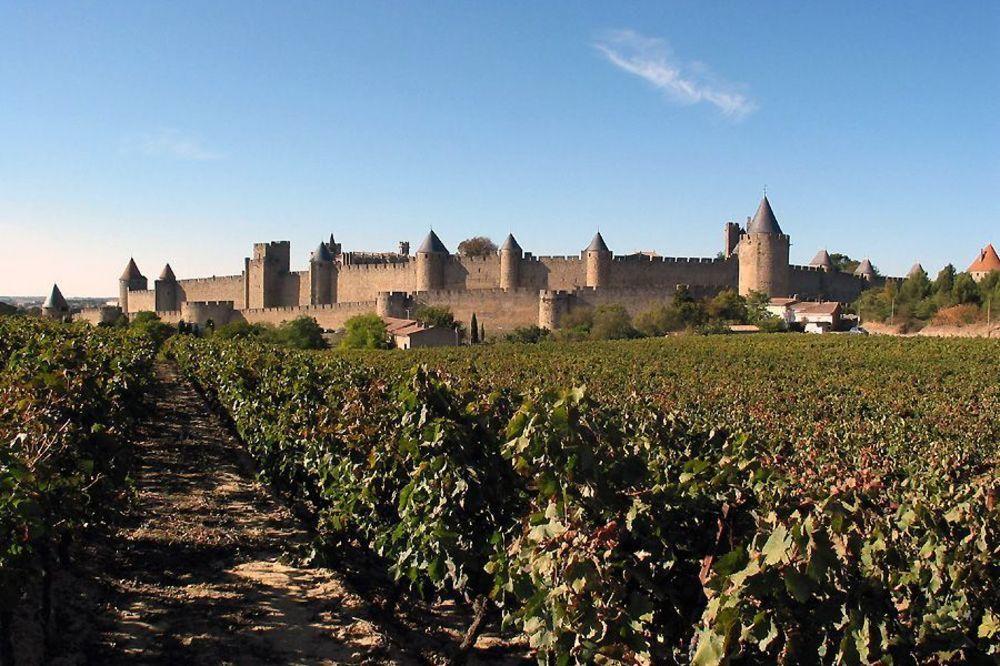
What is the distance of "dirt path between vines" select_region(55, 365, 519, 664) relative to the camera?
447cm

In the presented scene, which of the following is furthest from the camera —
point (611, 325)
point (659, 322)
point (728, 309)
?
point (728, 309)

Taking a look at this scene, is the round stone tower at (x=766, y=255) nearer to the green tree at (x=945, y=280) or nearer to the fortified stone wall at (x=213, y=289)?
the green tree at (x=945, y=280)

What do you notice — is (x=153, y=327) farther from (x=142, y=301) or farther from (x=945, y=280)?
(x=945, y=280)

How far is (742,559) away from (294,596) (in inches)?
131

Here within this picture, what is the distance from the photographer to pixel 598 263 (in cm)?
4303

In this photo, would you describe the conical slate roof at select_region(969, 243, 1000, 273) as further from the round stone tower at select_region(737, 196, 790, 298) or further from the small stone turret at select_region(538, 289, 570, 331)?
the small stone turret at select_region(538, 289, 570, 331)

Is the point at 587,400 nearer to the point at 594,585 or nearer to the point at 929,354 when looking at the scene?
the point at 594,585

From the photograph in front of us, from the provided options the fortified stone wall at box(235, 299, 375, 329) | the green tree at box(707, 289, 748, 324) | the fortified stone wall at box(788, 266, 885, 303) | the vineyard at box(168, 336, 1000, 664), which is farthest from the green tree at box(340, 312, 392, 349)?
the vineyard at box(168, 336, 1000, 664)

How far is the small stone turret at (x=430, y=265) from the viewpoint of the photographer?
→ 144 ft

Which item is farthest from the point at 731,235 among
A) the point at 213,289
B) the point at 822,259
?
the point at 213,289

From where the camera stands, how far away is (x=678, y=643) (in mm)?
3400

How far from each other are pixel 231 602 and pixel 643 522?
2.93 meters

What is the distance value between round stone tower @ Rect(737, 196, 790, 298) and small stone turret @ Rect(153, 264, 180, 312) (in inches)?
1371

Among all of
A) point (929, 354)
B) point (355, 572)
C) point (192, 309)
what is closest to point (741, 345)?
point (929, 354)
